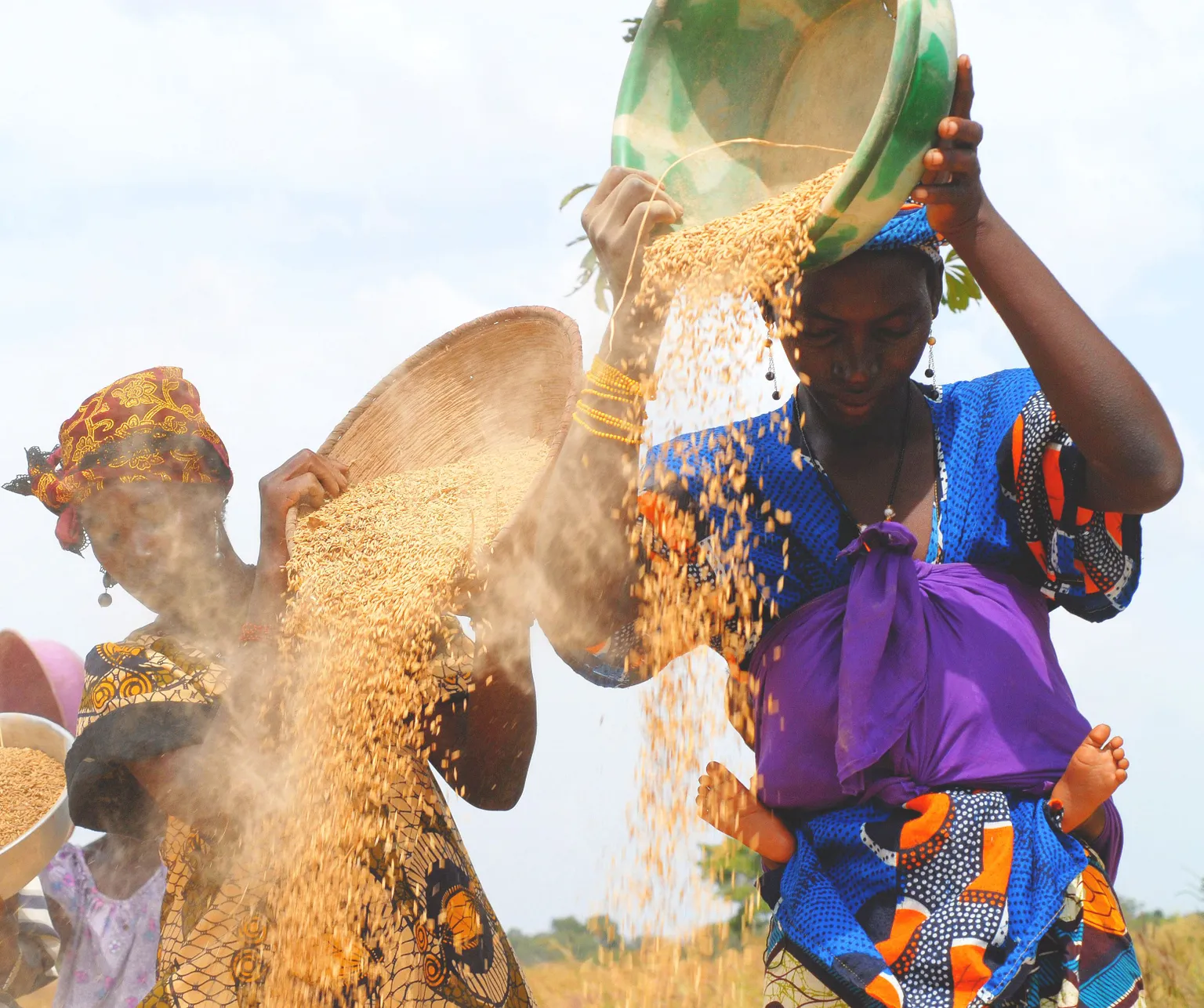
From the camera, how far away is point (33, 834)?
396 cm

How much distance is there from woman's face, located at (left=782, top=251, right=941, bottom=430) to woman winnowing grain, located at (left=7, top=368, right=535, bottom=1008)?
1065 millimetres

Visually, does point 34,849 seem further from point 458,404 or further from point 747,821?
point 747,821

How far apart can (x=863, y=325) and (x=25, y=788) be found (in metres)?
3.12

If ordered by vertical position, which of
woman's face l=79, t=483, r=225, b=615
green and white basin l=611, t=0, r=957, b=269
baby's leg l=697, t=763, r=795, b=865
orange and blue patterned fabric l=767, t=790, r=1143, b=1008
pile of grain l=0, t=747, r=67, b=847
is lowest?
orange and blue patterned fabric l=767, t=790, r=1143, b=1008

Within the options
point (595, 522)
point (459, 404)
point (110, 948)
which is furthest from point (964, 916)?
point (110, 948)

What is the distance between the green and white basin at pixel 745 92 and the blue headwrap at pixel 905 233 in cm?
34

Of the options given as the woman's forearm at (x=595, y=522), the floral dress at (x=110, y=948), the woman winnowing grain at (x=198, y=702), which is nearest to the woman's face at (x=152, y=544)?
the woman winnowing grain at (x=198, y=702)

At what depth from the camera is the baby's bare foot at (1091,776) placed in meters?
2.11

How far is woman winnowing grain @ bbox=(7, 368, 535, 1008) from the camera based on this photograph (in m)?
2.88

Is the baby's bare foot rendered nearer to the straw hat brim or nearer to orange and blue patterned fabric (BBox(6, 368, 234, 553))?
orange and blue patterned fabric (BBox(6, 368, 234, 553))

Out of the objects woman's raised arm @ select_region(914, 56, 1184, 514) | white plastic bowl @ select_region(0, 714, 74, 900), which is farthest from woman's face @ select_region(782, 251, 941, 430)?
white plastic bowl @ select_region(0, 714, 74, 900)

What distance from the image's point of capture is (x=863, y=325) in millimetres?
2371

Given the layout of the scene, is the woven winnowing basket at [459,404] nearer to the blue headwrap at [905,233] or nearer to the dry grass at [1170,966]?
the blue headwrap at [905,233]

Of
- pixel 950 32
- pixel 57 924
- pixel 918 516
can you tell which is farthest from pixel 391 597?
pixel 57 924
